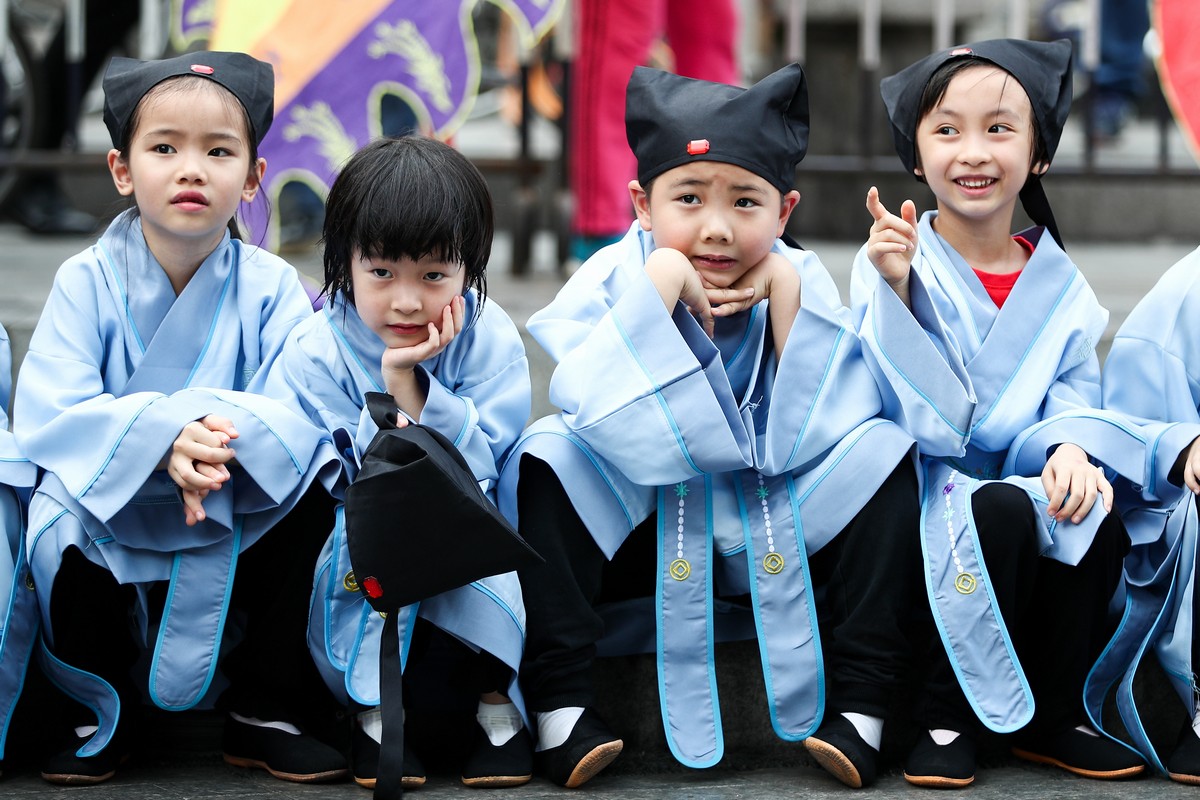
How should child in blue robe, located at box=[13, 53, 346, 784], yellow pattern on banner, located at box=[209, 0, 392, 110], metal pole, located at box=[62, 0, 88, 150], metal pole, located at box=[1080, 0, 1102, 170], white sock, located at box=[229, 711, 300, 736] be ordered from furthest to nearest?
metal pole, located at box=[62, 0, 88, 150], metal pole, located at box=[1080, 0, 1102, 170], yellow pattern on banner, located at box=[209, 0, 392, 110], white sock, located at box=[229, 711, 300, 736], child in blue robe, located at box=[13, 53, 346, 784]

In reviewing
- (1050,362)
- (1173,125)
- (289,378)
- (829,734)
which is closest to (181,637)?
(289,378)

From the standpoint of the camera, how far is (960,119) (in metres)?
2.68

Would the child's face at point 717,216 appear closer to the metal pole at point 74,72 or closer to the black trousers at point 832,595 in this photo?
the black trousers at point 832,595

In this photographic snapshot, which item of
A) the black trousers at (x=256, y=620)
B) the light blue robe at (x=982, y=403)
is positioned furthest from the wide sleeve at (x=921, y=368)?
the black trousers at (x=256, y=620)

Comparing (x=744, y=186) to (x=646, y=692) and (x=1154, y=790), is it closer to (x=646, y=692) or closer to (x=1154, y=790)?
(x=646, y=692)

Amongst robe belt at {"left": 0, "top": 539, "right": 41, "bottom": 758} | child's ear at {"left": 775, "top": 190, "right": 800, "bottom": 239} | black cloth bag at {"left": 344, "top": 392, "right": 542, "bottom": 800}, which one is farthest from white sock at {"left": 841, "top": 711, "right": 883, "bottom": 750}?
robe belt at {"left": 0, "top": 539, "right": 41, "bottom": 758}

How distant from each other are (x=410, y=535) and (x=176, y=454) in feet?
1.20

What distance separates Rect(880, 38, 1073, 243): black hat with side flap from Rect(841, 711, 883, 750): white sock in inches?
34.7

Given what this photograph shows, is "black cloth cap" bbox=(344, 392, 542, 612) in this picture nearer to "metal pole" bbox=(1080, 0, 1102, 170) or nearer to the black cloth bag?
the black cloth bag

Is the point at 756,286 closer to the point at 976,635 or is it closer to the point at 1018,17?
the point at 976,635

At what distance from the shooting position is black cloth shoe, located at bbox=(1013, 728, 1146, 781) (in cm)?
248

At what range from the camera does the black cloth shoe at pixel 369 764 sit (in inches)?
94.6

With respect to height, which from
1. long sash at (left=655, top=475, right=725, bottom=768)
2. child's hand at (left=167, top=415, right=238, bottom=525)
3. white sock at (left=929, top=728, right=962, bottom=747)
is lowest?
white sock at (left=929, top=728, right=962, bottom=747)

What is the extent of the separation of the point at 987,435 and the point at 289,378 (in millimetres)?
1119
